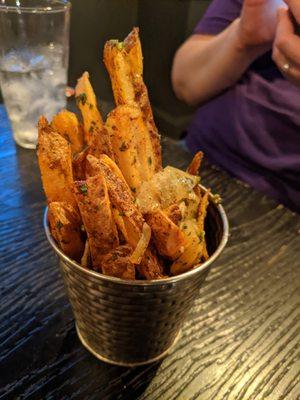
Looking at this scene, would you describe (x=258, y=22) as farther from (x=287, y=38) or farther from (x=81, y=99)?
(x=81, y=99)

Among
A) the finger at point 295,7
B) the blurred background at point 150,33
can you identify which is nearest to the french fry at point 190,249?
the finger at point 295,7

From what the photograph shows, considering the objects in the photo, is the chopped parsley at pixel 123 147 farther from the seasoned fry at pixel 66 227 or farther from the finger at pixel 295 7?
the finger at pixel 295 7

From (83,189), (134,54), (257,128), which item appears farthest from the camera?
(257,128)

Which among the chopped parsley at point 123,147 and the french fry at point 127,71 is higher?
the french fry at point 127,71

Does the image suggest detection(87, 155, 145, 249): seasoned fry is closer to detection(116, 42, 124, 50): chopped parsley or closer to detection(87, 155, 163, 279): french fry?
detection(87, 155, 163, 279): french fry

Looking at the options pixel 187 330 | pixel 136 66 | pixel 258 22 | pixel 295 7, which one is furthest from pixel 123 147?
pixel 258 22
